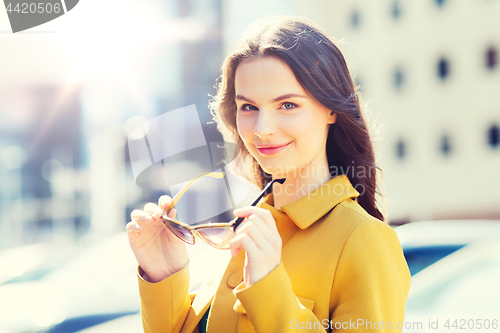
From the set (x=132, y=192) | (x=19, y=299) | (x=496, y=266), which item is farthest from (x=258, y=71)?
(x=132, y=192)

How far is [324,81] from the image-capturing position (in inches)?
52.6

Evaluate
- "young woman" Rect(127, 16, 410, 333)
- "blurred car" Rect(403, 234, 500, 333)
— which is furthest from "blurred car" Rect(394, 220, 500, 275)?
"young woman" Rect(127, 16, 410, 333)

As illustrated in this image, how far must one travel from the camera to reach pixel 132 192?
1914 cm

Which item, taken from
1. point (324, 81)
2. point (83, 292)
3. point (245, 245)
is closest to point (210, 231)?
point (245, 245)

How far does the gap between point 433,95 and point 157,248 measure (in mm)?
17280

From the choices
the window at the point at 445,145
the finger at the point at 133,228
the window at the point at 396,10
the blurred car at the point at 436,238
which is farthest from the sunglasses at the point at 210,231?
the window at the point at 396,10

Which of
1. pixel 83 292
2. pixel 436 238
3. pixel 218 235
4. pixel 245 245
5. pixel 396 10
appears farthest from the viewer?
pixel 396 10

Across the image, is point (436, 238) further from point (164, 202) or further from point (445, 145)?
point (445, 145)

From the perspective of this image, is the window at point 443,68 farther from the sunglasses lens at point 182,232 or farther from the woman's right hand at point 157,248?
the sunglasses lens at point 182,232

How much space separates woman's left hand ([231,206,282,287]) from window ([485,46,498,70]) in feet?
57.1

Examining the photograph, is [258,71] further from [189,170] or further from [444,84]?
[444,84]

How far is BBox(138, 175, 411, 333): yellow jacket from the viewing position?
1.01m

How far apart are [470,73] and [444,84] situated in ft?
3.35

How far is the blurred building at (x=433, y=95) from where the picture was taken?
49.5 feet
